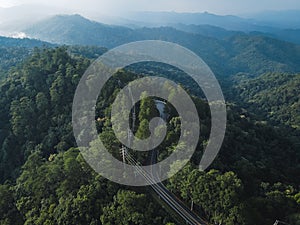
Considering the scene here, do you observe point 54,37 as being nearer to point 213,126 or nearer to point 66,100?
point 66,100

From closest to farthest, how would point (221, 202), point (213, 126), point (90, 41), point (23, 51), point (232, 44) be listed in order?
point (221, 202) < point (213, 126) < point (23, 51) < point (90, 41) < point (232, 44)

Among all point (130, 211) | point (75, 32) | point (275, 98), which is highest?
point (130, 211)

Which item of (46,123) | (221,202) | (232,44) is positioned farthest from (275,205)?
(232,44)

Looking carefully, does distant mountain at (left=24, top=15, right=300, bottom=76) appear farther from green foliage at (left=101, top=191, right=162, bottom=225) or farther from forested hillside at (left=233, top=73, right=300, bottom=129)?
green foliage at (left=101, top=191, right=162, bottom=225)

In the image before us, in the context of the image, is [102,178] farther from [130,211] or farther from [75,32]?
[75,32]

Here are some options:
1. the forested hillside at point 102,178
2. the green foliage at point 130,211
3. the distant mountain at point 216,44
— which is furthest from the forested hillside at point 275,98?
the distant mountain at point 216,44

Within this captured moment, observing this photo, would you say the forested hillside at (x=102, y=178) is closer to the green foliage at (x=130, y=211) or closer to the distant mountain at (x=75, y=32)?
the green foliage at (x=130, y=211)

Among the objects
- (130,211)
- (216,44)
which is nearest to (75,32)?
(216,44)

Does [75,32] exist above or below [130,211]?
below
